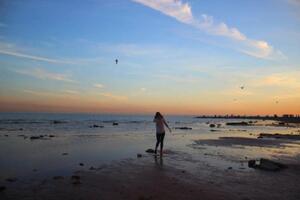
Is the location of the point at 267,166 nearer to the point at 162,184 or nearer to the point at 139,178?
the point at 162,184

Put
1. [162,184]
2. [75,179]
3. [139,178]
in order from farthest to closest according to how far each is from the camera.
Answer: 1. [139,178]
2. [75,179]
3. [162,184]

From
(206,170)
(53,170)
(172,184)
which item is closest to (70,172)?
(53,170)

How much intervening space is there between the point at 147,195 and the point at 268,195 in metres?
3.54

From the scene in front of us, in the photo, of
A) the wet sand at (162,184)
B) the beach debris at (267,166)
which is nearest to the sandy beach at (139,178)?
the wet sand at (162,184)

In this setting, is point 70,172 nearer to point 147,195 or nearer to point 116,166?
point 116,166

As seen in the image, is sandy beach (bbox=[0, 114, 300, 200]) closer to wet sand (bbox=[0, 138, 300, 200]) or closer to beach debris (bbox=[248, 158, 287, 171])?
wet sand (bbox=[0, 138, 300, 200])

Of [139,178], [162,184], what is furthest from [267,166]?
[139,178]

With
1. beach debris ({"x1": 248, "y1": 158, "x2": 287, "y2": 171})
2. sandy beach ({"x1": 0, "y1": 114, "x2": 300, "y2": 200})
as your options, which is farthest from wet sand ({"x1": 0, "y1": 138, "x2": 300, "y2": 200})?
beach debris ({"x1": 248, "y1": 158, "x2": 287, "y2": 171})

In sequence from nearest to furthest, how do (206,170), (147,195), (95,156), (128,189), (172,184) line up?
(147,195), (128,189), (172,184), (206,170), (95,156)

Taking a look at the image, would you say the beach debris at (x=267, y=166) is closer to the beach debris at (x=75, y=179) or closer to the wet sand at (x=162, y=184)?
the wet sand at (x=162, y=184)

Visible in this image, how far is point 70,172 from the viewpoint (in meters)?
12.4

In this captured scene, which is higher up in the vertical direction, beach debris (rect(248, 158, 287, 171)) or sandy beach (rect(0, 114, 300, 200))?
beach debris (rect(248, 158, 287, 171))

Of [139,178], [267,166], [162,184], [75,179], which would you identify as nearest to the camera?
[162,184]

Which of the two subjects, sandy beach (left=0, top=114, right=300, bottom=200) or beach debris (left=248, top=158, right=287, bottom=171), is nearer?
sandy beach (left=0, top=114, right=300, bottom=200)
